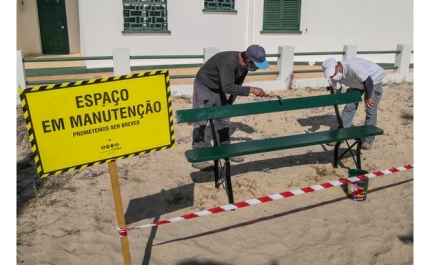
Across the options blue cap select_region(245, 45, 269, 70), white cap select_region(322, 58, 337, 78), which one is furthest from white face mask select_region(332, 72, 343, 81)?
blue cap select_region(245, 45, 269, 70)

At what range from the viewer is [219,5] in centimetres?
1135

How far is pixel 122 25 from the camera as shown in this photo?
34.6 ft

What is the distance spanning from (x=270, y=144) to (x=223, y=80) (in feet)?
3.11

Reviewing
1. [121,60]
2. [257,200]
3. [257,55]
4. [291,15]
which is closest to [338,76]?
[257,55]

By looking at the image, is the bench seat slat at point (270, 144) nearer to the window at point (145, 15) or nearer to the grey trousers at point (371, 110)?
the grey trousers at point (371, 110)

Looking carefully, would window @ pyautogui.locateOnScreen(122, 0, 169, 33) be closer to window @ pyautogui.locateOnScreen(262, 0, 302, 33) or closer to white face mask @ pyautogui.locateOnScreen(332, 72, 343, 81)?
window @ pyautogui.locateOnScreen(262, 0, 302, 33)

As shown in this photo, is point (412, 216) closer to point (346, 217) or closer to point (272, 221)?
point (346, 217)

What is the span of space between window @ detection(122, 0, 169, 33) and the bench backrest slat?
6.97 meters

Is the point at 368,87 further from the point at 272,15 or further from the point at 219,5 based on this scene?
the point at 272,15

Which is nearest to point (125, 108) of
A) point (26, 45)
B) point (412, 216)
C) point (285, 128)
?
point (412, 216)

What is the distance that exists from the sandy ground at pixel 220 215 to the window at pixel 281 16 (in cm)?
700

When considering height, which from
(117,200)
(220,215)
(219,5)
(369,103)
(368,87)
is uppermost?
(219,5)

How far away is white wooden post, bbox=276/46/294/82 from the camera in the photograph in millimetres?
9484

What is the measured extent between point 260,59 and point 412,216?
242cm
